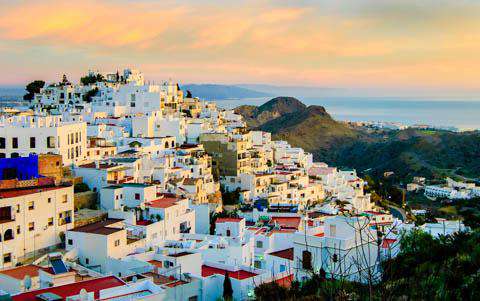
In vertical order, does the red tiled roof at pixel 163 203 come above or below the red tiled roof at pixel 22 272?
above

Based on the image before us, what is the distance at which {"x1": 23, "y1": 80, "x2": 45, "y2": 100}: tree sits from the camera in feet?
151

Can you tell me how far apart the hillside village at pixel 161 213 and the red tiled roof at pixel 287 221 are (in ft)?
0.22

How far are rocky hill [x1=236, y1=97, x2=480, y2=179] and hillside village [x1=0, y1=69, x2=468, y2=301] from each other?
89.3 feet

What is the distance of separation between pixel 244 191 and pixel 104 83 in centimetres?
1925

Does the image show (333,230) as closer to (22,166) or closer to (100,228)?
(100,228)

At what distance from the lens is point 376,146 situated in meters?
77.5

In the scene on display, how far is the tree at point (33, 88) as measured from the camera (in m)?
46.2

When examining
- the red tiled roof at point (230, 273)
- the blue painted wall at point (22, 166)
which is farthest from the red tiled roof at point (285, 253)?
the blue painted wall at point (22, 166)

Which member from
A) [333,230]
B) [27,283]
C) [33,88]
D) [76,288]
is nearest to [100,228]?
[27,283]

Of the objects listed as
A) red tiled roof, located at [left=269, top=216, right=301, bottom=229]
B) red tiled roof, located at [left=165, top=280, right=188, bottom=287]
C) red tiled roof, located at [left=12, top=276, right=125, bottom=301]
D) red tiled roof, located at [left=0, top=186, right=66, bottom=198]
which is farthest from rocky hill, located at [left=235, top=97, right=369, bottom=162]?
red tiled roof, located at [left=12, top=276, right=125, bottom=301]

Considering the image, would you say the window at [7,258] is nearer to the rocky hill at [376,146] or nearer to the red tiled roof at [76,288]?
the red tiled roof at [76,288]

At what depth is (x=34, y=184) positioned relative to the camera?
756 inches

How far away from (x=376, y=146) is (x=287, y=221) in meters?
56.2

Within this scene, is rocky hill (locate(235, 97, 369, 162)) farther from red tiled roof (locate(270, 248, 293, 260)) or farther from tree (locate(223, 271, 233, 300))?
tree (locate(223, 271, 233, 300))
